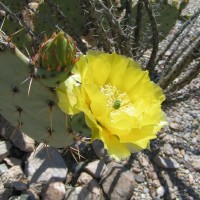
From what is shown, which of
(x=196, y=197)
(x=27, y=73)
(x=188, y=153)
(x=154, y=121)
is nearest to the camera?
(x=154, y=121)

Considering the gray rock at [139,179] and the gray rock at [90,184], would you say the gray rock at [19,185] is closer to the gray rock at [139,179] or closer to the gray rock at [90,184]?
the gray rock at [90,184]

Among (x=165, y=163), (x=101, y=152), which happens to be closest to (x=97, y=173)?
(x=101, y=152)

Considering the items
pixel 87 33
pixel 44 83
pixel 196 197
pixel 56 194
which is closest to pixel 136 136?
pixel 44 83

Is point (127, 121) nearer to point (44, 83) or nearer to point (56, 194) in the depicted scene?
point (44, 83)

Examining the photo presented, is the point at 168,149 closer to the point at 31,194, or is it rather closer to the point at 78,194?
the point at 78,194

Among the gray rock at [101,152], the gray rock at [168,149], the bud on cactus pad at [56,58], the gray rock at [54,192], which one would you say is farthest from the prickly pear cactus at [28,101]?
the gray rock at [168,149]

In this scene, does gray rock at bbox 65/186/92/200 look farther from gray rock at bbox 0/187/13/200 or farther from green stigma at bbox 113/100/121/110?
green stigma at bbox 113/100/121/110
